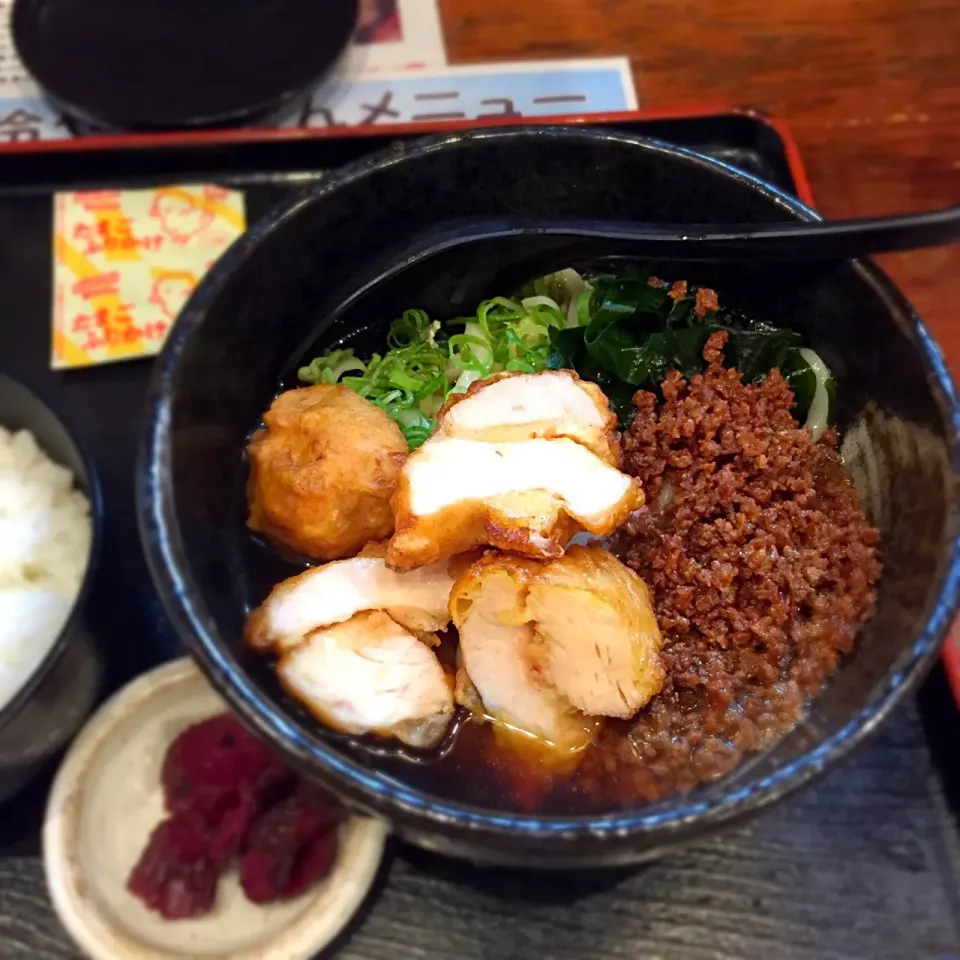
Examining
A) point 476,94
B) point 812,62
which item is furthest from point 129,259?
point 812,62

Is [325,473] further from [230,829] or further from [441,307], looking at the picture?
[230,829]

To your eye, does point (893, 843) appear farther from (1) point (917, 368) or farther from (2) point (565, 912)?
(1) point (917, 368)

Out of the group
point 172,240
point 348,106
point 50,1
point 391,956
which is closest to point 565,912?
point 391,956

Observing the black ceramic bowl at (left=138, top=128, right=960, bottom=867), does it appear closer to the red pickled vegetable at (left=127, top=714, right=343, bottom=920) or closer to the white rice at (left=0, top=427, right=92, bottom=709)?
the red pickled vegetable at (left=127, top=714, right=343, bottom=920)

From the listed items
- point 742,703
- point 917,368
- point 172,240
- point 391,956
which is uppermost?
point 917,368

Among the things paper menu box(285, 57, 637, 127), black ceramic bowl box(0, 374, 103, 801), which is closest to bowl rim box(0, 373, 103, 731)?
black ceramic bowl box(0, 374, 103, 801)
